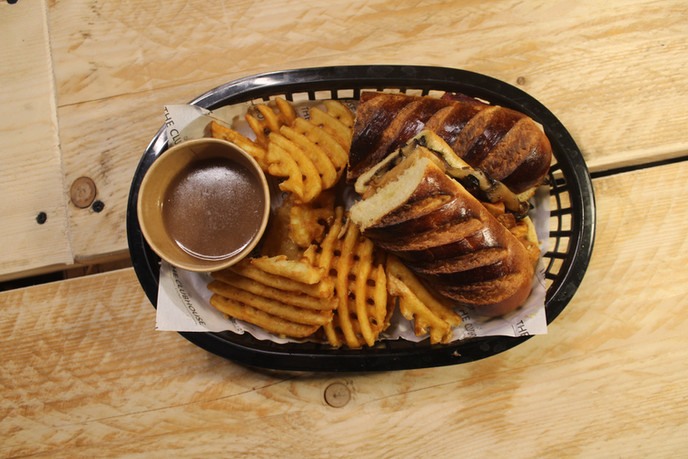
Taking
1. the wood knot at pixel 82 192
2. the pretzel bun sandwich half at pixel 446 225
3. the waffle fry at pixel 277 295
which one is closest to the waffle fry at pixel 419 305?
the pretzel bun sandwich half at pixel 446 225

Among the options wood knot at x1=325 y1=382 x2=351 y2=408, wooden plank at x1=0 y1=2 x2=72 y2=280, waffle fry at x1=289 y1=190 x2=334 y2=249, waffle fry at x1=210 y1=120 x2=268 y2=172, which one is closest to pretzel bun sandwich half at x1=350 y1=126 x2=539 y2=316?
waffle fry at x1=289 y1=190 x2=334 y2=249

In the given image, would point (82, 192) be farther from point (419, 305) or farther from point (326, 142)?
point (419, 305)

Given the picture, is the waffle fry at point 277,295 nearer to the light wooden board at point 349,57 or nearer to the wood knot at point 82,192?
the light wooden board at point 349,57

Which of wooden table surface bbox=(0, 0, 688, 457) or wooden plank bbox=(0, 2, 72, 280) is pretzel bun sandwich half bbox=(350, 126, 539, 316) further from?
wooden plank bbox=(0, 2, 72, 280)

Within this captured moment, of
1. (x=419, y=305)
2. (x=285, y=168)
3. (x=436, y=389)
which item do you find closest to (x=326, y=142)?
(x=285, y=168)

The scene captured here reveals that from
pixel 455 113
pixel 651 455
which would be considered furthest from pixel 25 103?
pixel 651 455

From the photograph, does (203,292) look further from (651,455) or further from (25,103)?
(651,455)
